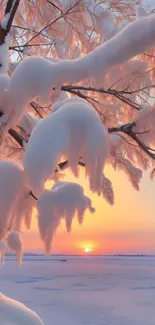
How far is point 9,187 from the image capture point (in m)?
2.03

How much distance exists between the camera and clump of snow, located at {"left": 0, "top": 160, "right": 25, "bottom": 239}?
202 cm

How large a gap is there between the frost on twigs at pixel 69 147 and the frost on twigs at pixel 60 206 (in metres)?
0.27

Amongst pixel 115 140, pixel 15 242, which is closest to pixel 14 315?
pixel 15 242

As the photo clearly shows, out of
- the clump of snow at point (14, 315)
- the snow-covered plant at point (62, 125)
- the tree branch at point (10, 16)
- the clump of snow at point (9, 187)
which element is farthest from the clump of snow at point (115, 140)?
the clump of snow at point (14, 315)

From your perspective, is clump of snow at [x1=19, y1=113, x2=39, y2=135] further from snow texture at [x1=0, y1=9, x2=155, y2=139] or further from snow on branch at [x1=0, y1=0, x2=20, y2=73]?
snow texture at [x1=0, y1=9, x2=155, y2=139]

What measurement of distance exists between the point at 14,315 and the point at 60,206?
0.92 metres

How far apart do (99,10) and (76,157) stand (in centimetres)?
197

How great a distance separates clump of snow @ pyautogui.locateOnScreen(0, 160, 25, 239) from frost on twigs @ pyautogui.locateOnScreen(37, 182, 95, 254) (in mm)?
126

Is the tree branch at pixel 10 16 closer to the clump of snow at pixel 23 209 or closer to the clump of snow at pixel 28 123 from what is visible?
the clump of snow at pixel 28 123

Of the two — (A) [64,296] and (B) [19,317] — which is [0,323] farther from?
(A) [64,296]

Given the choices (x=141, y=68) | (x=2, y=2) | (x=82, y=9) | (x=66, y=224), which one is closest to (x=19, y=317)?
(x=66, y=224)

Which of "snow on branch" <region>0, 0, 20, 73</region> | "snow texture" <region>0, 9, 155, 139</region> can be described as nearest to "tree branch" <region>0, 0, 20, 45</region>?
"snow on branch" <region>0, 0, 20, 73</region>

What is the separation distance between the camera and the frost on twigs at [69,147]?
168 centimetres

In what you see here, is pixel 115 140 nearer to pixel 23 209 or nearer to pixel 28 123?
pixel 28 123
